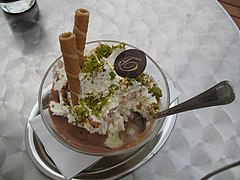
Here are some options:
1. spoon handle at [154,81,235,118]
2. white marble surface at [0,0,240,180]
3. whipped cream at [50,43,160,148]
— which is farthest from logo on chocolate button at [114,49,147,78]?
white marble surface at [0,0,240,180]

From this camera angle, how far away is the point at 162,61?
4.20 feet

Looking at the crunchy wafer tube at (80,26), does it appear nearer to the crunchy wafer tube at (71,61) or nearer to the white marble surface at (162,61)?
the crunchy wafer tube at (71,61)

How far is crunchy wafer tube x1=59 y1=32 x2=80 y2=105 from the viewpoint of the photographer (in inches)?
34.1

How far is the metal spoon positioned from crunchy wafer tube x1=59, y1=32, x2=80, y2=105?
159 millimetres

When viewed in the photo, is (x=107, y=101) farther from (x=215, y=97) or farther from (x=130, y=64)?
(x=215, y=97)

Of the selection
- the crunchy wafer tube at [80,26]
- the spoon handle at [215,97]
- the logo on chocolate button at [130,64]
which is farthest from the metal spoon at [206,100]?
the crunchy wafer tube at [80,26]

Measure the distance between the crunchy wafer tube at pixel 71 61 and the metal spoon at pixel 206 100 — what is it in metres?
0.16

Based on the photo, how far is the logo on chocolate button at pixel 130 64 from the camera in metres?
0.98

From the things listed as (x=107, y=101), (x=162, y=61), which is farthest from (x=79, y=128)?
(x=162, y=61)

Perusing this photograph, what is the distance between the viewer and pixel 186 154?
1093 mm

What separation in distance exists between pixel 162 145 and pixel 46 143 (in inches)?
12.5

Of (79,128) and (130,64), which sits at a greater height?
(130,64)

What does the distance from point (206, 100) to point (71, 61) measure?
0.32 meters

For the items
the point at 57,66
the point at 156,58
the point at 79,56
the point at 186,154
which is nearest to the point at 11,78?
the point at 57,66
